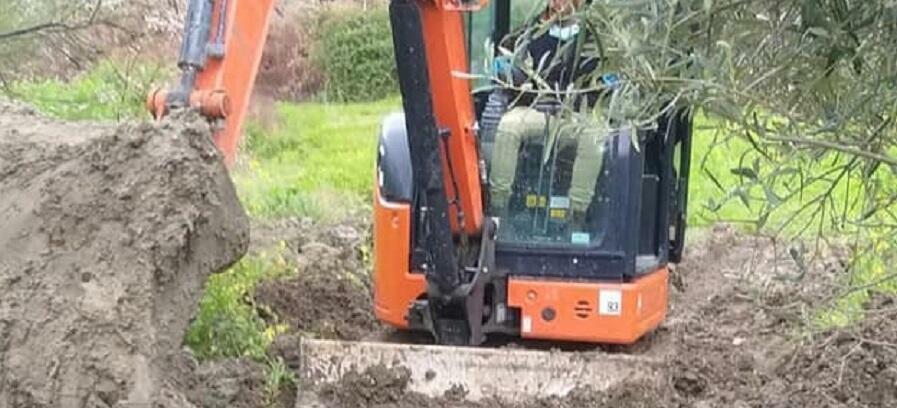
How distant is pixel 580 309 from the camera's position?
7168mm

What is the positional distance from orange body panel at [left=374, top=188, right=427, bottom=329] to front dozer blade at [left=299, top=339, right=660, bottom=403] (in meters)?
0.62

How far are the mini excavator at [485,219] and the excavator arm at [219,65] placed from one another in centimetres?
90

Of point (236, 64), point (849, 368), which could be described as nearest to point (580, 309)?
point (849, 368)

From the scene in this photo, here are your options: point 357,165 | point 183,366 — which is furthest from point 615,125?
point 357,165

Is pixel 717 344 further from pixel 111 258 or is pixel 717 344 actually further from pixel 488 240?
pixel 111 258

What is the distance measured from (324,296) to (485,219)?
1.97 metres

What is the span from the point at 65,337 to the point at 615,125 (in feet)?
7.54

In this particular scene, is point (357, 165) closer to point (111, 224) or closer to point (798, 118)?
point (111, 224)

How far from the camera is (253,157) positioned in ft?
56.2

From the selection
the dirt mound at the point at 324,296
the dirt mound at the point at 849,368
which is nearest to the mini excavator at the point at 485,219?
the dirt mound at the point at 849,368

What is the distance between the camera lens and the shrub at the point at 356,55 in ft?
74.7

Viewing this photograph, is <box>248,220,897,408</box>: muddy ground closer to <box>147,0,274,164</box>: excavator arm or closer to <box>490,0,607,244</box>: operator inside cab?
<box>490,0,607,244</box>: operator inside cab

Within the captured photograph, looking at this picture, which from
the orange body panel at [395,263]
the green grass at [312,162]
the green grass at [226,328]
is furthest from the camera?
the green grass at [312,162]

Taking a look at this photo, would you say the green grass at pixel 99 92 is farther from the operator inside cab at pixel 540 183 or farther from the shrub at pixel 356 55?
the shrub at pixel 356 55
